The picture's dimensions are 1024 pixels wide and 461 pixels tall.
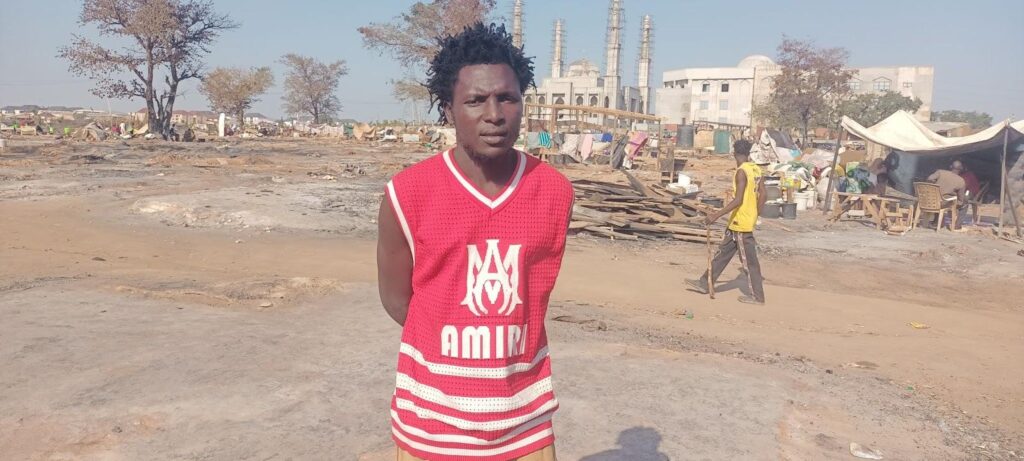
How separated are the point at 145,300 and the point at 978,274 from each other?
32.5ft

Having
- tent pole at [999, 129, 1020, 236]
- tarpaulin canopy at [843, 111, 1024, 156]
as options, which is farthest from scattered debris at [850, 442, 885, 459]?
tarpaulin canopy at [843, 111, 1024, 156]

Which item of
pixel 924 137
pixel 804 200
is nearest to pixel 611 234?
pixel 804 200

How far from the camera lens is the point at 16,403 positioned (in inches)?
145

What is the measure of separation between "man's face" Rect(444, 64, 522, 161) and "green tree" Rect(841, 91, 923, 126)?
1750 inches

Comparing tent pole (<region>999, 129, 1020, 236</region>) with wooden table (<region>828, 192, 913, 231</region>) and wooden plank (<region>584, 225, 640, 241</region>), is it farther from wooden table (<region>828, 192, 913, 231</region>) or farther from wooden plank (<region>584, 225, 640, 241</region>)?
wooden plank (<region>584, 225, 640, 241</region>)

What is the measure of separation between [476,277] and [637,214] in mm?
10011

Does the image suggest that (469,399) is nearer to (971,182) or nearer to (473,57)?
(473,57)

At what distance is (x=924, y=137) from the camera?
14727mm

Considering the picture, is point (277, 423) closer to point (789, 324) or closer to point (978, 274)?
point (789, 324)

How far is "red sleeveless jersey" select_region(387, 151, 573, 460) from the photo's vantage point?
5.60ft

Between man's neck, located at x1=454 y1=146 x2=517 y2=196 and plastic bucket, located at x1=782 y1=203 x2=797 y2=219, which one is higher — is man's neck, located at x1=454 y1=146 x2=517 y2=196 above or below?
above

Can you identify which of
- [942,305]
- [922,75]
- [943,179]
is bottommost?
[942,305]

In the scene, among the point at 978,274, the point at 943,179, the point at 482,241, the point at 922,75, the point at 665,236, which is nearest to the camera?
the point at 482,241

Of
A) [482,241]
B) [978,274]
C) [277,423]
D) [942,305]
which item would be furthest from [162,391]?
[978,274]
